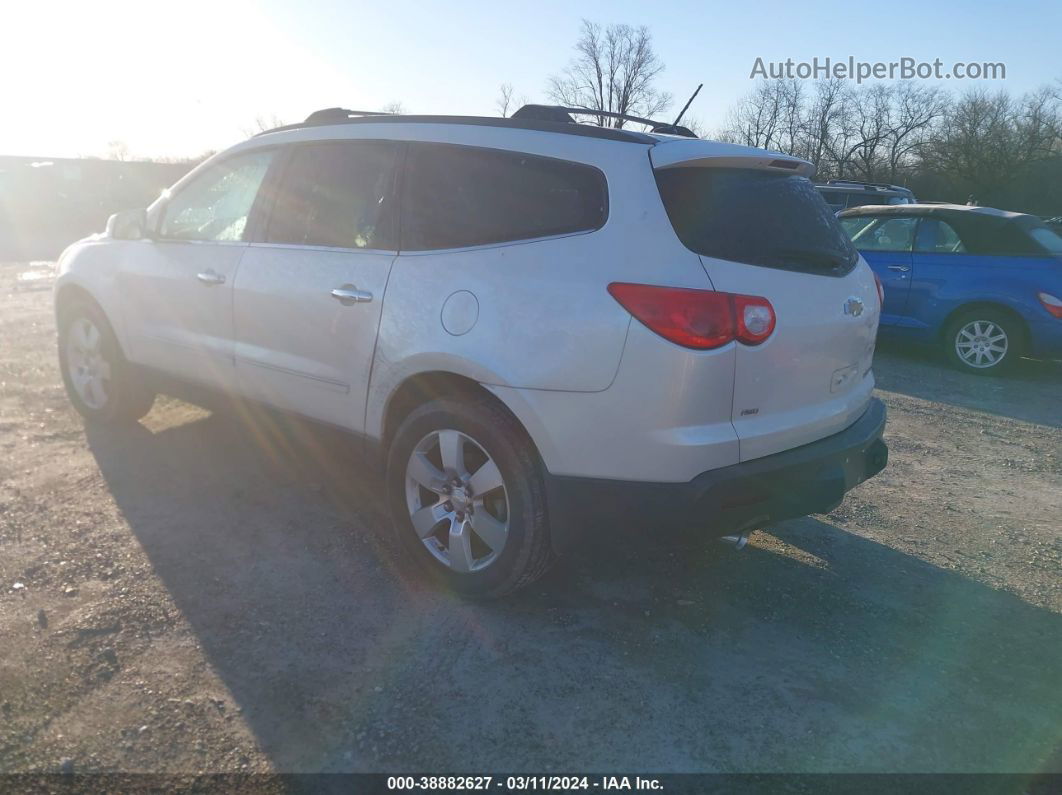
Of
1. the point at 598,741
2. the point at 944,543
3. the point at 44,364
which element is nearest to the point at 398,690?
the point at 598,741

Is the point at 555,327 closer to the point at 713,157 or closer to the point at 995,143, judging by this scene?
the point at 713,157

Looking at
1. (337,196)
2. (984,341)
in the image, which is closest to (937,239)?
(984,341)

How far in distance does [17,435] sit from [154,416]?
2.71ft

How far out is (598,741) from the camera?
256cm

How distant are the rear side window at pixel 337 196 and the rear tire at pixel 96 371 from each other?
1.73 metres

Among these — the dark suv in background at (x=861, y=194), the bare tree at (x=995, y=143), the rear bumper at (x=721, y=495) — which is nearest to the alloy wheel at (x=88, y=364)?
the rear bumper at (x=721, y=495)

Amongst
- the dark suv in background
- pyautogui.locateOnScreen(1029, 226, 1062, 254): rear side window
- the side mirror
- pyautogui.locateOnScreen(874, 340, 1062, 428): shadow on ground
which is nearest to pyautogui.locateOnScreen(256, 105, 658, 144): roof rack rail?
the side mirror

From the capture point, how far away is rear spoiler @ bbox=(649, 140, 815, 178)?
119 inches

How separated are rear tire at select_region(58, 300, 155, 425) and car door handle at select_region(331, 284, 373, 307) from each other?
7.07ft

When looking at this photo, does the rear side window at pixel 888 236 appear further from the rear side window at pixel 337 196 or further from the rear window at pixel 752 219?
the rear side window at pixel 337 196

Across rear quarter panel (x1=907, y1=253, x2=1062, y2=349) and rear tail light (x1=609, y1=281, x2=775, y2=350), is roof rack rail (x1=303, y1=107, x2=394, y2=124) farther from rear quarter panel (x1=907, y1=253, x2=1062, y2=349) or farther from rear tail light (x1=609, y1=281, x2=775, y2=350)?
rear quarter panel (x1=907, y1=253, x2=1062, y2=349)

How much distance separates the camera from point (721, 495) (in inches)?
111

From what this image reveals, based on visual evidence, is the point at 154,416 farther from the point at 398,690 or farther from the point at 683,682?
the point at 683,682

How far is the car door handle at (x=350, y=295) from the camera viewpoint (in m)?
3.51
